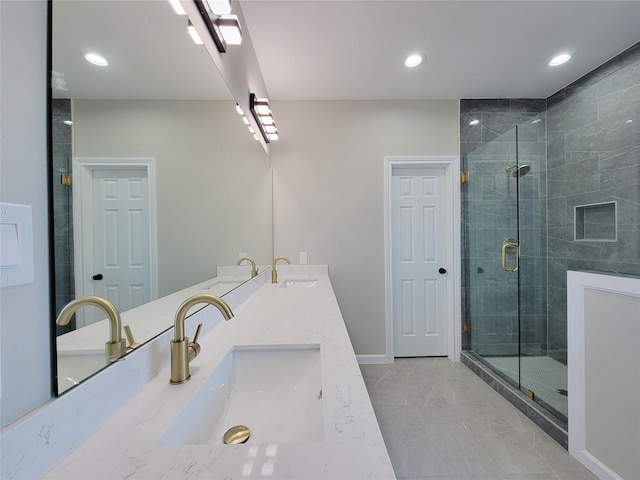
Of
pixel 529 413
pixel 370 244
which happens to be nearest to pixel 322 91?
pixel 370 244

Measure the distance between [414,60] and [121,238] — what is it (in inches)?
90.7

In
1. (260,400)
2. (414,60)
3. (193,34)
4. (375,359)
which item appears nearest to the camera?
(260,400)

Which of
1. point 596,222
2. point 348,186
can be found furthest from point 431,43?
point 596,222

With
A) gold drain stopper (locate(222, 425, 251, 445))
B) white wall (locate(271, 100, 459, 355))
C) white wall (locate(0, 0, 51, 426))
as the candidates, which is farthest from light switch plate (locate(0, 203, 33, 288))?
white wall (locate(271, 100, 459, 355))

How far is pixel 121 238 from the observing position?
2.12 feet

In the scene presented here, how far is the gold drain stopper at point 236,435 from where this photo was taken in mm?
643

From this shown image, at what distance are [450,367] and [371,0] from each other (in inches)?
117

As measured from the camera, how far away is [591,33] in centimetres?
172

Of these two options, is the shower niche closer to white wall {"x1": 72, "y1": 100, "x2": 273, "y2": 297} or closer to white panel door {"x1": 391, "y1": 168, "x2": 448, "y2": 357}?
white panel door {"x1": 391, "y1": 168, "x2": 448, "y2": 357}

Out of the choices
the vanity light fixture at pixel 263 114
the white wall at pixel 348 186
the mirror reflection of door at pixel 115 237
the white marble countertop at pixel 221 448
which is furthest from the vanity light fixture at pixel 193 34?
the white wall at pixel 348 186

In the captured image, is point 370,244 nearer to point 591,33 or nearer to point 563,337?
point 563,337

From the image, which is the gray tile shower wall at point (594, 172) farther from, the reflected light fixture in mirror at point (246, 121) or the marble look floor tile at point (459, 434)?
the reflected light fixture in mirror at point (246, 121)

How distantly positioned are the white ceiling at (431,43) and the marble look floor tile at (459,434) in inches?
105

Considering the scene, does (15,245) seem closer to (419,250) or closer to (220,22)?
(220,22)
